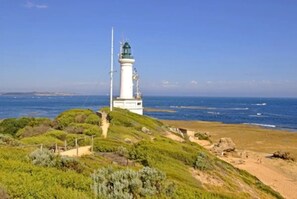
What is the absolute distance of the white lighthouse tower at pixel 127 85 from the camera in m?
34.8

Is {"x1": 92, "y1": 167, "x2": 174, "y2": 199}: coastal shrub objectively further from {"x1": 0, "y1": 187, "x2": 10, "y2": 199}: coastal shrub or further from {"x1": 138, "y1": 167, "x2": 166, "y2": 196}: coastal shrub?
{"x1": 0, "y1": 187, "x2": 10, "y2": 199}: coastal shrub

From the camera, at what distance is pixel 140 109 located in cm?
3600

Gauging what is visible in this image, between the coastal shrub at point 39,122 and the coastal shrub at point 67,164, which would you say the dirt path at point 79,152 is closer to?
the coastal shrub at point 67,164

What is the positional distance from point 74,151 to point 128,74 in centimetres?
2042

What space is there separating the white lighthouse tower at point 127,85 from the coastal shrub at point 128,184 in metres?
26.5

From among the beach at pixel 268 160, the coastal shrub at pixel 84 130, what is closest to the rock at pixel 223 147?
the beach at pixel 268 160

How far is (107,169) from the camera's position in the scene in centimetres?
834

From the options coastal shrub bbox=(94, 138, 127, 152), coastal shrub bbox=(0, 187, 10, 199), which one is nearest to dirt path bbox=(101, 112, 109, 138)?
coastal shrub bbox=(94, 138, 127, 152)

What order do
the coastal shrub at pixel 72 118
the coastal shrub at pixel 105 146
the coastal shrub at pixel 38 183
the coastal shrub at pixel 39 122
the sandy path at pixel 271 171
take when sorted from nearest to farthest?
the coastal shrub at pixel 38 183 → the coastal shrub at pixel 105 146 → the sandy path at pixel 271 171 → the coastal shrub at pixel 39 122 → the coastal shrub at pixel 72 118

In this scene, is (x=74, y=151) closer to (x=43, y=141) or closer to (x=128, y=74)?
(x=43, y=141)

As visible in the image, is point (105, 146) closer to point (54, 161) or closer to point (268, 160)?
point (54, 161)

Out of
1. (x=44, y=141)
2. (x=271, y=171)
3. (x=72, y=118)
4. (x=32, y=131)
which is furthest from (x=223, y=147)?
(x=44, y=141)

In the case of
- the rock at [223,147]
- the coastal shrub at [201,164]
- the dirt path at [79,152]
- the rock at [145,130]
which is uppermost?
the dirt path at [79,152]

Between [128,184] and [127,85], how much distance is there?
27.6m
